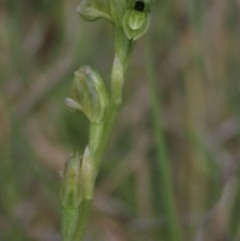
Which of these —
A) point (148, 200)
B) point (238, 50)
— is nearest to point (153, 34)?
point (238, 50)

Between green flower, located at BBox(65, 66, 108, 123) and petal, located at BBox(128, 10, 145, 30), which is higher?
petal, located at BBox(128, 10, 145, 30)

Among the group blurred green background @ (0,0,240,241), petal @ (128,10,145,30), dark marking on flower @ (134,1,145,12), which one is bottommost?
Result: blurred green background @ (0,0,240,241)

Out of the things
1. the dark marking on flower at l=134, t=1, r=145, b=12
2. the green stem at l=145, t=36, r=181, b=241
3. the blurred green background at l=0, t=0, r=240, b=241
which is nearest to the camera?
the dark marking on flower at l=134, t=1, r=145, b=12

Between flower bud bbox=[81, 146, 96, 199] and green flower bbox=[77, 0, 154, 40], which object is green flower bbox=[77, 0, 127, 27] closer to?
green flower bbox=[77, 0, 154, 40]

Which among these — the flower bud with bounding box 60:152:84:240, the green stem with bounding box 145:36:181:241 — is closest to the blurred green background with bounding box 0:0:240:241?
the green stem with bounding box 145:36:181:241

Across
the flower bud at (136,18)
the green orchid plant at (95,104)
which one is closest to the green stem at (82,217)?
the green orchid plant at (95,104)

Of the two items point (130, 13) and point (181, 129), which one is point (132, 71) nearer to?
point (181, 129)

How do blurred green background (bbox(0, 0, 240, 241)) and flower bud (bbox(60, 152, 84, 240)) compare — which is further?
blurred green background (bbox(0, 0, 240, 241))

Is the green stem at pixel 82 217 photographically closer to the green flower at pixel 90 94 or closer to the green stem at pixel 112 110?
the green stem at pixel 112 110
